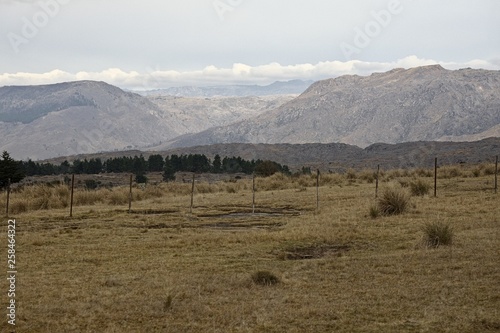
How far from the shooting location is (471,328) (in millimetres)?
9914

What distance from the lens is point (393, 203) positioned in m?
25.8

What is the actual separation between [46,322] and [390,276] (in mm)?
7235

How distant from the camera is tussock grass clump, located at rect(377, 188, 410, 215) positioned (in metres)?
25.7

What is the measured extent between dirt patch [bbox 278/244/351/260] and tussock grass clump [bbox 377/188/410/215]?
710 centimetres

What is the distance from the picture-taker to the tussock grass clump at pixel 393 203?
2572 centimetres

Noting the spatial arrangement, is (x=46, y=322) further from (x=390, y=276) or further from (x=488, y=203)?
(x=488, y=203)

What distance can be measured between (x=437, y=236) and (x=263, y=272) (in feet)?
19.7

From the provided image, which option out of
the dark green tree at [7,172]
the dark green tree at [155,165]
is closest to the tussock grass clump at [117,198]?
the dark green tree at [7,172]

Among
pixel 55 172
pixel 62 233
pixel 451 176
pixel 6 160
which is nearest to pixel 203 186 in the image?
pixel 6 160

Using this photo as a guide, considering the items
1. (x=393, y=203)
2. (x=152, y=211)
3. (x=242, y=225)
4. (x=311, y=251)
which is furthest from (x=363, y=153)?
(x=311, y=251)

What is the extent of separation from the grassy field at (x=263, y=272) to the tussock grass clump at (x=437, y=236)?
0.67ft

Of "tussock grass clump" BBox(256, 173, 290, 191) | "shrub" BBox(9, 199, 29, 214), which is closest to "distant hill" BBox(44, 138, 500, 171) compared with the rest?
"tussock grass clump" BBox(256, 173, 290, 191)

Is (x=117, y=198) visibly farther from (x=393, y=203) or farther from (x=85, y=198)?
(x=393, y=203)

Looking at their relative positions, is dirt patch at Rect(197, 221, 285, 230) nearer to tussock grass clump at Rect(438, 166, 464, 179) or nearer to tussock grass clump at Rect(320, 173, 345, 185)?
tussock grass clump at Rect(320, 173, 345, 185)
